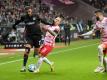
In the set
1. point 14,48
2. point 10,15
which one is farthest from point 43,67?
point 10,15

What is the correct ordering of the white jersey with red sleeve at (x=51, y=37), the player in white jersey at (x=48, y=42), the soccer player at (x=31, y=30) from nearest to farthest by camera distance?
the player in white jersey at (x=48, y=42) < the white jersey with red sleeve at (x=51, y=37) < the soccer player at (x=31, y=30)

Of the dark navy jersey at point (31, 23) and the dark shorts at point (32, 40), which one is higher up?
the dark navy jersey at point (31, 23)

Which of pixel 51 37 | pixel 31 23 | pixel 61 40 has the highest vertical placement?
pixel 31 23

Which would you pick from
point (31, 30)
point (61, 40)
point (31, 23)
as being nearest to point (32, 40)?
point (31, 30)

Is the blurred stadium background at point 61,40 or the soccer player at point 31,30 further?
the soccer player at point 31,30

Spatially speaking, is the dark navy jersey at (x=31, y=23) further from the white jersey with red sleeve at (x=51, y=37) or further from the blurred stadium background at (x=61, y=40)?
the blurred stadium background at (x=61, y=40)

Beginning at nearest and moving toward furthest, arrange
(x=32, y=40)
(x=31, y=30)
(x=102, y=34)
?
1. (x=102, y=34)
2. (x=32, y=40)
3. (x=31, y=30)

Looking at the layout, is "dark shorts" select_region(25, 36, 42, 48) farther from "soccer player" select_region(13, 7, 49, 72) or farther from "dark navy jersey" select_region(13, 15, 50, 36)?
"dark navy jersey" select_region(13, 15, 50, 36)

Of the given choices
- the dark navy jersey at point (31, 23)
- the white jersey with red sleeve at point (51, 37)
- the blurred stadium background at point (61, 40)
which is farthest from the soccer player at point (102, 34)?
the dark navy jersey at point (31, 23)

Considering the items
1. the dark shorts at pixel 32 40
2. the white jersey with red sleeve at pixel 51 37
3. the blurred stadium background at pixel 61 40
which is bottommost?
the blurred stadium background at pixel 61 40

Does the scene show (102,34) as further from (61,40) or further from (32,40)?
(61,40)

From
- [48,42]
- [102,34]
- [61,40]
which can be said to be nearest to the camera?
[102,34]

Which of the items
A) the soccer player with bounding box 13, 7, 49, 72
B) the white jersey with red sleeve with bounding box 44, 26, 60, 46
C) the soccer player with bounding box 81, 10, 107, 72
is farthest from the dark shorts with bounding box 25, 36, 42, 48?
the soccer player with bounding box 81, 10, 107, 72

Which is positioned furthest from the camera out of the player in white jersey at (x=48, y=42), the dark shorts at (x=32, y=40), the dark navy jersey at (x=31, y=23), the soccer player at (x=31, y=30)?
the dark shorts at (x=32, y=40)
